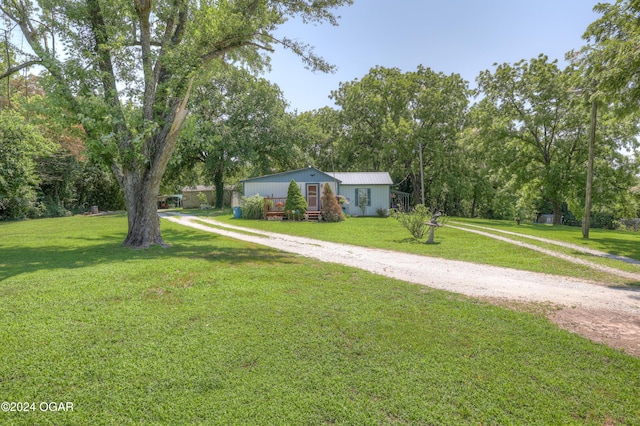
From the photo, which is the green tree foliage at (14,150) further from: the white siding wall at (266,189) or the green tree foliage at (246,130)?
the green tree foliage at (246,130)

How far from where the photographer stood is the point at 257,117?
3234 cm

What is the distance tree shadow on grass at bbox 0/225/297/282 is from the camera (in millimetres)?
6812

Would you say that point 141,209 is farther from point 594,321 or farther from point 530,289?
point 594,321

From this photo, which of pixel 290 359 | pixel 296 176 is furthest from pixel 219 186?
pixel 290 359

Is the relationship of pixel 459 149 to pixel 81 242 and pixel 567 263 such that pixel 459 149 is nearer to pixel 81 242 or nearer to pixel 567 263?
pixel 567 263

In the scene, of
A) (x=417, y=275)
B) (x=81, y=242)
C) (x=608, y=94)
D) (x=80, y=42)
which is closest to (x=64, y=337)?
(x=417, y=275)

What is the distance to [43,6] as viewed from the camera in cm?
896

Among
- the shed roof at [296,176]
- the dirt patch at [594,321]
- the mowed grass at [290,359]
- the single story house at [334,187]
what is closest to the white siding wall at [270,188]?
the single story house at [334,187]

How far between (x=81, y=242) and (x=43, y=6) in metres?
6.97

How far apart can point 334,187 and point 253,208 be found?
6582 millimetres

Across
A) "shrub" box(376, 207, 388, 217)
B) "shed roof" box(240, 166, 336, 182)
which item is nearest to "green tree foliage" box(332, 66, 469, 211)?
"shrub" box(376, 207, 388, 217)

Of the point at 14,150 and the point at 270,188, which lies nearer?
the point at 14,150

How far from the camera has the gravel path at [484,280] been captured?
5137 mm

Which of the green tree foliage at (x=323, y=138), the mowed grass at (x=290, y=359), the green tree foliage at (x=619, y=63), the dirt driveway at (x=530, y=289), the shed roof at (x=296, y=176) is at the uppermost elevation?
the green tree foliage at (x=323, y=138)
